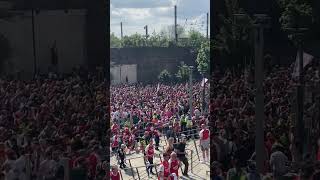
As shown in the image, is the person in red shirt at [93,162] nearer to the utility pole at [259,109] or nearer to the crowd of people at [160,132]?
Answer: the crowd of people at [160,132]

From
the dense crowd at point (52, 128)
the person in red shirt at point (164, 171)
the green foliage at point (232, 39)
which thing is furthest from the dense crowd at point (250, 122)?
the dense crowd at point (52, 128)

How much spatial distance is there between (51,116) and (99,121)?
1025mm

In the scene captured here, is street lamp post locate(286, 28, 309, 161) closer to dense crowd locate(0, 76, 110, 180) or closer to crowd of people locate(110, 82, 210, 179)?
crowd of people locate(110, 82, 210, 179)

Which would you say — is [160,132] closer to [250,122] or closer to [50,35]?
[50,35]

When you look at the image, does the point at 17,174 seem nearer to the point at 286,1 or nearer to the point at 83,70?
the point at 83,70

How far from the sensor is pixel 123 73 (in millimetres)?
56281

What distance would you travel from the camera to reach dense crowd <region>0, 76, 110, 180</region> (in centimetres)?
1323

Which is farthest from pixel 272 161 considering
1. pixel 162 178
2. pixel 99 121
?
pixel 99 121

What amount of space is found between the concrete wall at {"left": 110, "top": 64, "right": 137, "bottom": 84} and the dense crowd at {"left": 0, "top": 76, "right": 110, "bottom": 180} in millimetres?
36646

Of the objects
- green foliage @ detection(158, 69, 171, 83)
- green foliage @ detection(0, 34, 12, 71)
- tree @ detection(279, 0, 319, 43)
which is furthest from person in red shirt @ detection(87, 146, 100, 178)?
green foliage @ detection(158, 69, 171, 83)

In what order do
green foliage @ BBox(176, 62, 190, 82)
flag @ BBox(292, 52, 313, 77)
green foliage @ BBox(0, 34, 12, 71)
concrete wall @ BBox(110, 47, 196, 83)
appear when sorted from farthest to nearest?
concrete wall @ BBox(110, 47, 196, 83) → green foliage @ BBox(176, 62, 190, 82) → green foliage @ BBox(0, 34, 12, 71) → flag @ BBox(292, 52, 313, 77)

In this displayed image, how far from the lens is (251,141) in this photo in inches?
498

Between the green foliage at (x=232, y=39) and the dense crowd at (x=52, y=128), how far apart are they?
2600 mm

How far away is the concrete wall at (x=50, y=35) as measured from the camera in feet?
43.3
